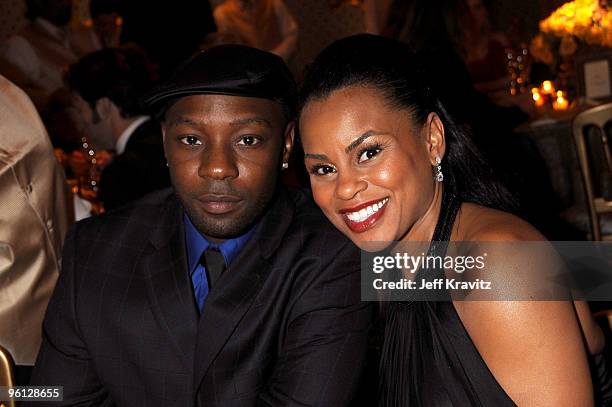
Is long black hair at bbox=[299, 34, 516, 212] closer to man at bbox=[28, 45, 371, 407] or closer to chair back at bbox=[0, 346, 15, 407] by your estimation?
man at bbox=[28, 45, 371, 407]

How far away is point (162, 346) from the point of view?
1568mm

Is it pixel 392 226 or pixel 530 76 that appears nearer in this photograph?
pixel 392 226

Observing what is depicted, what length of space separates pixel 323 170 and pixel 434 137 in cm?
23

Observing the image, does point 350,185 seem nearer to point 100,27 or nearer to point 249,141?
point 249,141

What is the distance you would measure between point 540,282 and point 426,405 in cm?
32

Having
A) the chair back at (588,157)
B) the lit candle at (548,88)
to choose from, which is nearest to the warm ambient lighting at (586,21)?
the lit candle at (548,88)

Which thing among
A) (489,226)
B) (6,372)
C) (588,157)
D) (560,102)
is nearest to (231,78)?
(489,226)

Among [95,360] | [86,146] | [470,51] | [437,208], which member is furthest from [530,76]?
[95,360]

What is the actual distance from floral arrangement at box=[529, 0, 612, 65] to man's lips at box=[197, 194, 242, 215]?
3036mm

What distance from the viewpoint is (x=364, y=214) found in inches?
55.8

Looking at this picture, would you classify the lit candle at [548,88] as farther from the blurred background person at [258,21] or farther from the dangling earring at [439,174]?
the dangling earring at [439,174]

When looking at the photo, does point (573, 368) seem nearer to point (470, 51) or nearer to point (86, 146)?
point (86, 146)

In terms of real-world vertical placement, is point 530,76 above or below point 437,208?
above

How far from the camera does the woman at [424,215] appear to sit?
3.89 ft
